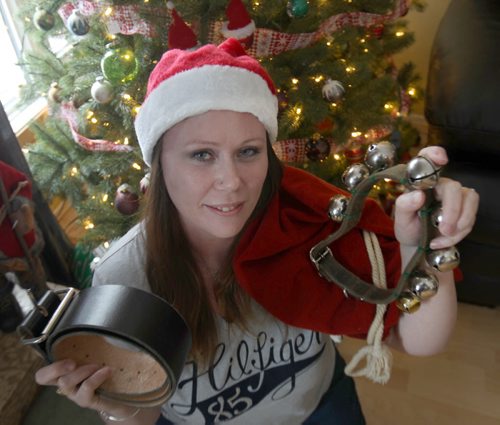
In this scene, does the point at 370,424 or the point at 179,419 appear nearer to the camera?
the point at 179,419

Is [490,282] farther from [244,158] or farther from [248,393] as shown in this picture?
[244,158]

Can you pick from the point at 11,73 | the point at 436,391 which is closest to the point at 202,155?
the point at 436,391

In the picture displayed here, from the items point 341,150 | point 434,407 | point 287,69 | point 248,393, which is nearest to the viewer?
point 248,393

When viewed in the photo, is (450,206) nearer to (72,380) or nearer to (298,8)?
(72,380)

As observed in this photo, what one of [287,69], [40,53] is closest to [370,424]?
[287,69]

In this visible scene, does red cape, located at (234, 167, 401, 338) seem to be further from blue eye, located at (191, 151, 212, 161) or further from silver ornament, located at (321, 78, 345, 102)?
silver ornament, located at (321, 78, 345, 102)

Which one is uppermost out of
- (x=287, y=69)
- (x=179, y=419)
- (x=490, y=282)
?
(x=287, y=69)

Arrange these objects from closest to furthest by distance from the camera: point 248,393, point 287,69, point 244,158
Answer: point 244,158 < point 248,393 < point 287,69

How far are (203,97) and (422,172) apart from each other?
1.02 feet

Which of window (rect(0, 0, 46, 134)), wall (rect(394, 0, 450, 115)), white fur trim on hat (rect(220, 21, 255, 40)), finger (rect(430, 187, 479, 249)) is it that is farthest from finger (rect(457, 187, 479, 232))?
wall (rect(394, 0, 450, 115))

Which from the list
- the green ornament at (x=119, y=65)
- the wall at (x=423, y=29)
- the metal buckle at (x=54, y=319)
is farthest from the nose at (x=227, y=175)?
the wall at (x=423, y=29)

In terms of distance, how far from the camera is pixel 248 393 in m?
0.81

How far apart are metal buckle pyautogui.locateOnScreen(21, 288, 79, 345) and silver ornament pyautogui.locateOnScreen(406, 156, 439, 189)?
408 millimetres

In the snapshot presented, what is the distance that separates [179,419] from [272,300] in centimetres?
31
